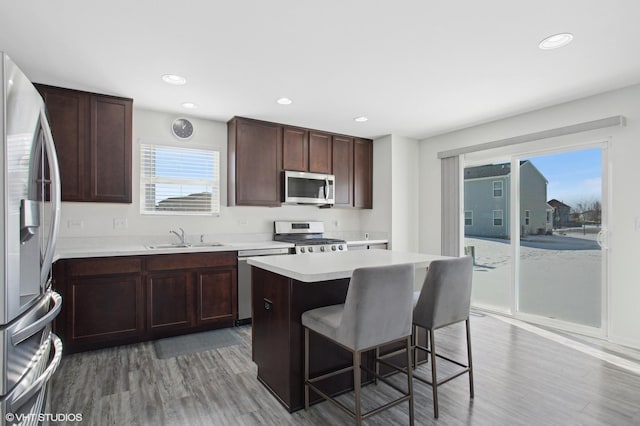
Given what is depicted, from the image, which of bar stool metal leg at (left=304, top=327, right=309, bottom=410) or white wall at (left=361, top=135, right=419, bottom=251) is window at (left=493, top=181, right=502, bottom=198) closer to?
white wall at (left=361, top=135, right=419, bottom=251)

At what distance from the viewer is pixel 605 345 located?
10.3ft

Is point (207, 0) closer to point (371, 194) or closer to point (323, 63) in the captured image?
point (323, 63)

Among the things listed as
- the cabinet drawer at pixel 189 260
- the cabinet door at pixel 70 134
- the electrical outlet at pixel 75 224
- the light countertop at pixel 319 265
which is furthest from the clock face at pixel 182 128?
the light countertop at pixel 319 265

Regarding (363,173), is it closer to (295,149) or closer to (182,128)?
(295,149)

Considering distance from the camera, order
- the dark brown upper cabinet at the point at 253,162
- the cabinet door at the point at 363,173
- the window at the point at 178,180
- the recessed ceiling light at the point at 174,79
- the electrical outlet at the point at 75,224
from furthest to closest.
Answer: the cabinet door at the point at 363,173 → the dark brown upper cabinet at the point at 253,162 → the window at the point at 178,180 → the electrical outlet at the point at 75,224 → the recessed ceiling light at the point at 174,79

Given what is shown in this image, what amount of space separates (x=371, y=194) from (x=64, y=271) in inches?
153

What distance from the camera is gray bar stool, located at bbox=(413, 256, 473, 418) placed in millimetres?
2037

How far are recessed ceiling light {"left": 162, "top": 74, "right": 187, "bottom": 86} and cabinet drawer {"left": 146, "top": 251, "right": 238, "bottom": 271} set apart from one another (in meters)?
1.63

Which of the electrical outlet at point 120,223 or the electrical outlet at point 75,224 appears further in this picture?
the electrical outlet at point 120,223

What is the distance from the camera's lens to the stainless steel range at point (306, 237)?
4125mm

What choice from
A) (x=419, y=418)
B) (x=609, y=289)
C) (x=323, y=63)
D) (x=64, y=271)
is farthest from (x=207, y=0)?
(x=609, y=289)

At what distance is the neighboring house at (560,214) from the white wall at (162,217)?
3.11m

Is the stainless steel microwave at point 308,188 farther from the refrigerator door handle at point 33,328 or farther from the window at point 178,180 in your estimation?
the refrigerator door handle at point 33,328

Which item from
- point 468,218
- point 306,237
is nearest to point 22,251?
point 306,237
